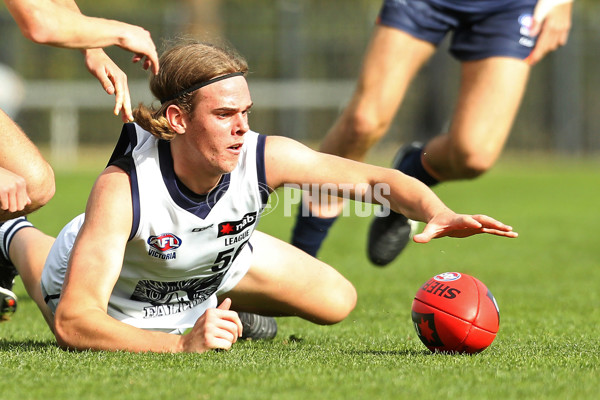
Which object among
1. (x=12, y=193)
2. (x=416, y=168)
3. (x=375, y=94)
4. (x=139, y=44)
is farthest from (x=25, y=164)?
(x=416, y=168)

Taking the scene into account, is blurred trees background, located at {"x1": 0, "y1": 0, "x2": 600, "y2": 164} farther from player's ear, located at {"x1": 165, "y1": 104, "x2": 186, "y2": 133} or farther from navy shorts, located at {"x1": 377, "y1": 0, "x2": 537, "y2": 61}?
player's ear, located at {"x1": 165, "y1": 104, "x2": 186, "y2": 133}

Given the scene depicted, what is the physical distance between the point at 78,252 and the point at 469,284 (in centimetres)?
165

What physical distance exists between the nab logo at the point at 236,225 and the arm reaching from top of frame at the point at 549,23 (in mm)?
2786

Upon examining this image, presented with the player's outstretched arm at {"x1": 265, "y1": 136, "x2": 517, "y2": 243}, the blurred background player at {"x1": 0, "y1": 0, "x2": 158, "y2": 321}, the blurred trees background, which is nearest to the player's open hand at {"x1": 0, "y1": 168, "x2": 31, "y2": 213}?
the blurred background player at {"x1": 0, "y1": 0, "x2": 158, "y2": 321}

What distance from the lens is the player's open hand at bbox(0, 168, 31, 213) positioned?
370 centimetres

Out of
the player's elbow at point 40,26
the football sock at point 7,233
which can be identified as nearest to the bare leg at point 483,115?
the football sock at point 7,233

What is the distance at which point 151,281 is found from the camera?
13.6 ft

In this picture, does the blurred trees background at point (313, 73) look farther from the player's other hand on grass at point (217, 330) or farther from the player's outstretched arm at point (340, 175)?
the player's other hand on grass at point (217, 330)

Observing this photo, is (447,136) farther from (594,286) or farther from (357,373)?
(357,373)

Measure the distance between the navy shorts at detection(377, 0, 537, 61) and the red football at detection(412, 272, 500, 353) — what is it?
8.04 ft

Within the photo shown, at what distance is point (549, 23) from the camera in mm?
6094

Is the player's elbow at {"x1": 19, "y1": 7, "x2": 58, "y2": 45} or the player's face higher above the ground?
the player's elbow at {"x1": 19, "y1": 7, "x2": 58, "y2": 45}

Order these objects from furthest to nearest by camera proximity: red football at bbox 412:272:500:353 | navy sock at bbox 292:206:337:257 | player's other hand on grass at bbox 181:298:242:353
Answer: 1. navy sock at bbox 292:206:337:257
2. red football at bbox 412:272:500:353
3. player's other hand on grass at bbox 181:298:242:353

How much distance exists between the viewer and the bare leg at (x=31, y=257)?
456 cm
